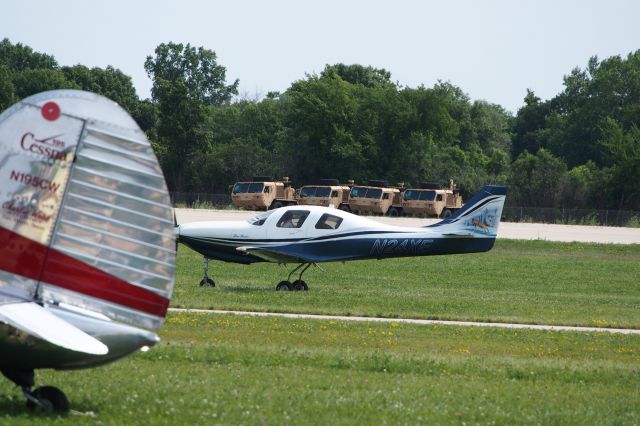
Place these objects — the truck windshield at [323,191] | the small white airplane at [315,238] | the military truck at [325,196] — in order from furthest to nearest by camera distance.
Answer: the truck windshield at [323,191], the military truck at [325,196], the small white airplane at [315,238]

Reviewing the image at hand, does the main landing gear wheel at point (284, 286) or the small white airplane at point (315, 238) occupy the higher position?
the small white airplane at point (315, 238)

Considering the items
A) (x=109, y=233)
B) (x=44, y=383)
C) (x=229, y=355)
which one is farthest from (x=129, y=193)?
(x=229, y=355)

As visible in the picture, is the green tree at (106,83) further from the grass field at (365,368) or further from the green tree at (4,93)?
the grass field at (365,368)

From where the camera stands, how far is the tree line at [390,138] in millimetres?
84000

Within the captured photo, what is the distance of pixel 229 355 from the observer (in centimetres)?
1373

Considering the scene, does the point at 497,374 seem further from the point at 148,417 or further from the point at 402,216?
the point at 402,216

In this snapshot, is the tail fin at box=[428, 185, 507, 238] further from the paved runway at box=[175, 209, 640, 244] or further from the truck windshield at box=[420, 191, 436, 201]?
the truck windshield at box=[420, 191, 436, 201]

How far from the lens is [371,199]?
239 ft

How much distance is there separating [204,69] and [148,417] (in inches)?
5901

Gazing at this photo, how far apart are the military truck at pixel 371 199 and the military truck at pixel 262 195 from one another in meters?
4.25

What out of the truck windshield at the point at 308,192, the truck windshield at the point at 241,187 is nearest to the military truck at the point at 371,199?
the truck windshield at the point at 308,192

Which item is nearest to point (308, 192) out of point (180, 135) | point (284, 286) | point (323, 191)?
point (323, 191)

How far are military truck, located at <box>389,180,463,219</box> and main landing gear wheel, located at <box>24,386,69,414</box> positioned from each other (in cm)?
6339

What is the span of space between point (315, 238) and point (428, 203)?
154 feet
